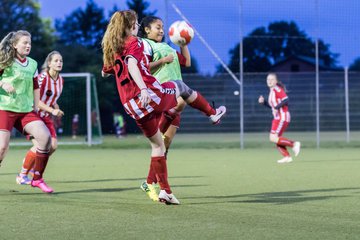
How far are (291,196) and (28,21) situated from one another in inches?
2176

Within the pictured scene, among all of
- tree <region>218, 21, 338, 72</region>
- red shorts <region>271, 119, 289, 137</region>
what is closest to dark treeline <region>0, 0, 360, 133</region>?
tree <region>218, 21, 338, 72</region>

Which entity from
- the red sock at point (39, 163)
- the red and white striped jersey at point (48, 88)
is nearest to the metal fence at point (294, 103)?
the red and white striped jersey at point (48, 88)

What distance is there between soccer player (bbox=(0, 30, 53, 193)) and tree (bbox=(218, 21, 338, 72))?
14.4m

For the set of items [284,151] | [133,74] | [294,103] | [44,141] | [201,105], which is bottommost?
[284,151]

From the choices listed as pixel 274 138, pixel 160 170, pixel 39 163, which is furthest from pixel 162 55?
pixel 274 138

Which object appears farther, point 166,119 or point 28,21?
point 28,21

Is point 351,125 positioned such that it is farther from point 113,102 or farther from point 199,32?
point 113,102

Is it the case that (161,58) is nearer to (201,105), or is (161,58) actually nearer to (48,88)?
(201,105)

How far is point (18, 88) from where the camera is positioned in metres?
8.04

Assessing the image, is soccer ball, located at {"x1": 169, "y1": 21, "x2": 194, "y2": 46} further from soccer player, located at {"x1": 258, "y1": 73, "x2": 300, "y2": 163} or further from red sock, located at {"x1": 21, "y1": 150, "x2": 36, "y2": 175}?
soccer player, located at {"x1": 258, "y1": 73, "x2": 300, "y2": 163}

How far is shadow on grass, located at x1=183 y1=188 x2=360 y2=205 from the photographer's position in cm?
712

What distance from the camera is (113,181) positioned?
32.3ft

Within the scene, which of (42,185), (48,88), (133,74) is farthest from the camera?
(48,88)

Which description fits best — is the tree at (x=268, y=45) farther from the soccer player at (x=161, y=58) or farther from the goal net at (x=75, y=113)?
the soccer player at (x=161, y=58)
